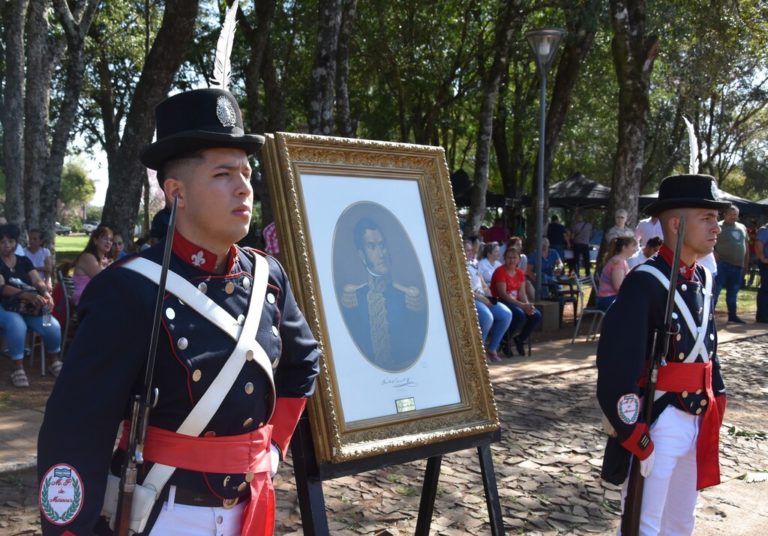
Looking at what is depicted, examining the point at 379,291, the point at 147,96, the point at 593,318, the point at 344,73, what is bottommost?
the point at 593,318

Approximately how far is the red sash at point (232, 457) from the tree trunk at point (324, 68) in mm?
9721

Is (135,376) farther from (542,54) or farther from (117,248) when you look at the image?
(542,54)

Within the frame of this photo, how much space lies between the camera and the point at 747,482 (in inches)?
243

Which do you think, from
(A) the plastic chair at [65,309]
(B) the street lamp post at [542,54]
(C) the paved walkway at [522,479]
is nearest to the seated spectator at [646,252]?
(B) the street lamp post at [542,54]

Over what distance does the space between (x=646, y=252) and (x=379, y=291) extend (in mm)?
8525

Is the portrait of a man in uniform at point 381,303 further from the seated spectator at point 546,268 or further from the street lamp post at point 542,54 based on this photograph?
the seated spectator at point 546,268

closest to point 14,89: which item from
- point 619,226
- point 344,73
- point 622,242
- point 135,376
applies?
point 344,73

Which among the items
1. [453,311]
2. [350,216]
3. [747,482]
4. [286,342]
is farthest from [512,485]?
[286,342]

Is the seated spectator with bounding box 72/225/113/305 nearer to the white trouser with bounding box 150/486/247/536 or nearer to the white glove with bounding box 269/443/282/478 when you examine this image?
the white glove with bounding box 269/443/282/478

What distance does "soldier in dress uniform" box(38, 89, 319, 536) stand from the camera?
2.25m

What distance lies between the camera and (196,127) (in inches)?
99.5

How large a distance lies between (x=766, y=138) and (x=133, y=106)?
156 feet

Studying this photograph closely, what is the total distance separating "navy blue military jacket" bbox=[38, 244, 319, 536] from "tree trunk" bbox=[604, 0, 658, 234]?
13.0m

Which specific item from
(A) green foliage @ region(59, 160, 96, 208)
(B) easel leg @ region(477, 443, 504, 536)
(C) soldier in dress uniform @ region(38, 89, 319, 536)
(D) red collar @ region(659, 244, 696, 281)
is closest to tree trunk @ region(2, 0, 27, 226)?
Result: (B) easel leg @ region(477, 443, 504, 536)
